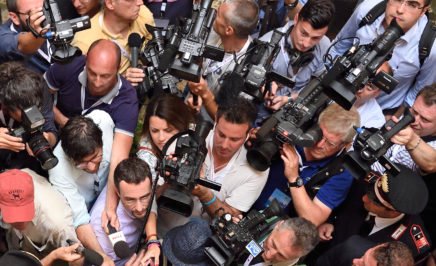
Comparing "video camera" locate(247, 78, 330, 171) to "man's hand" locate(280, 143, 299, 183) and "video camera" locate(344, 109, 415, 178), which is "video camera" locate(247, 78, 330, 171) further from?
"video camera" locate(344, 109, 415, 178)

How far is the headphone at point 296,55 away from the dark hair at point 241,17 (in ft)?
0.95

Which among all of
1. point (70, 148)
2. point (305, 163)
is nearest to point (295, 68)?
point (305, 163)

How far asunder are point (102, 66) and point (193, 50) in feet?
2.00

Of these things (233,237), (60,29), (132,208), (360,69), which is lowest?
(132,208)

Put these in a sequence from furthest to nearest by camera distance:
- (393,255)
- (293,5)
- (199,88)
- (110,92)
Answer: (293,5), (199,88), (110,92), (393,255)

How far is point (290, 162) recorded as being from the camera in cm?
291

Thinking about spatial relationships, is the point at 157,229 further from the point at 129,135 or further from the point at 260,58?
the point at 260,58

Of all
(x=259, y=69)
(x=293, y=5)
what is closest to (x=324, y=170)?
(x=259, y=69)

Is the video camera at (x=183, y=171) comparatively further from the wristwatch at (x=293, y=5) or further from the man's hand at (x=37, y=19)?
the wristwatch at (x=293, y=5)

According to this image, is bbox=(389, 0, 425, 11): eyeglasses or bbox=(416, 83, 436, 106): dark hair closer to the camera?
bbox=(416, 83, 436, 106): dark hair

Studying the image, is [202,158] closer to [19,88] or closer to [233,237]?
[233,237]

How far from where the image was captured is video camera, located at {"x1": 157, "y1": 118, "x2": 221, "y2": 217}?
2.65 metres

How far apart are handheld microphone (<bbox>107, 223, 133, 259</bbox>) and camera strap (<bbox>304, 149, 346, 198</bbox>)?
3.71 feet

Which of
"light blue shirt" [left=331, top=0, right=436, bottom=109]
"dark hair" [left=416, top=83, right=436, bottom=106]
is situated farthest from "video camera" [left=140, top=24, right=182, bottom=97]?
"dark hair" [left=416, top=83, right=436, bottom=106]
